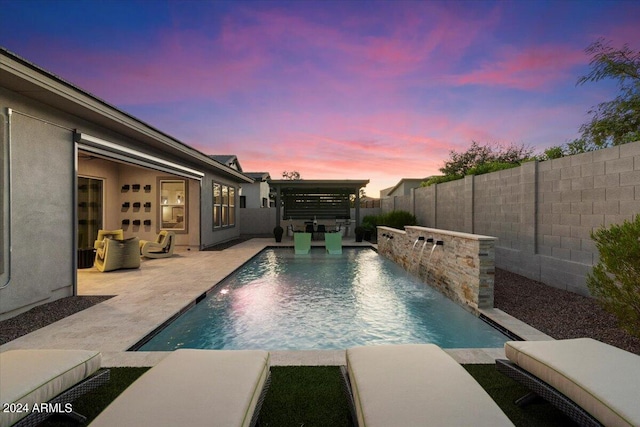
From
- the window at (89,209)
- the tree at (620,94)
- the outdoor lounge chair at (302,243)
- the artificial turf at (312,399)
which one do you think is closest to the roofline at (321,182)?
the outdoor lounge chair at (302,243)

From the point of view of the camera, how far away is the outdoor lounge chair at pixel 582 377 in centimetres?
171

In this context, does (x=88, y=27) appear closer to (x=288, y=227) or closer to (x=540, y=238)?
(x=288, y=227)

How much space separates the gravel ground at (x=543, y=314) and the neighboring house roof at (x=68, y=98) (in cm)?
308

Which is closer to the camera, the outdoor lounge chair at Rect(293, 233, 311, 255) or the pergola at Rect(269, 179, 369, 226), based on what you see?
the outdoor lounge chair at Rect(293, 233, 311, 255)

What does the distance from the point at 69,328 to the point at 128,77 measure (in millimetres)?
9827

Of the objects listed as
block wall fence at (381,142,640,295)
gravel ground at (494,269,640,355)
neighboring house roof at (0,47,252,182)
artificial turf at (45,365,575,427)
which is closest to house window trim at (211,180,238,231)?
neighboring house roof at (0,47,252,182)

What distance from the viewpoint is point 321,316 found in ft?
16.6

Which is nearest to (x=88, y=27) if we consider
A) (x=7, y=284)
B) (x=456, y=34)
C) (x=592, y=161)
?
(x=7, y=284)

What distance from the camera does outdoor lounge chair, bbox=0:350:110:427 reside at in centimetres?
178

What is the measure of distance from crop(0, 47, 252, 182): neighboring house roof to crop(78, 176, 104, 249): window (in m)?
3.30

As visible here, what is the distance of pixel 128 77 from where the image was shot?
1107cm

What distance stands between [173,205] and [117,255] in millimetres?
4529

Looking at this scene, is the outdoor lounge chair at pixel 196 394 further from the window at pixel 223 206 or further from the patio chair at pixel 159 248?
the window at pixel 223 206

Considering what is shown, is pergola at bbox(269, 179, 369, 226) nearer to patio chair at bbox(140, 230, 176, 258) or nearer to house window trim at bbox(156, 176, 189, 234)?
house window trim at bbox(156, 176, 189, 234)
